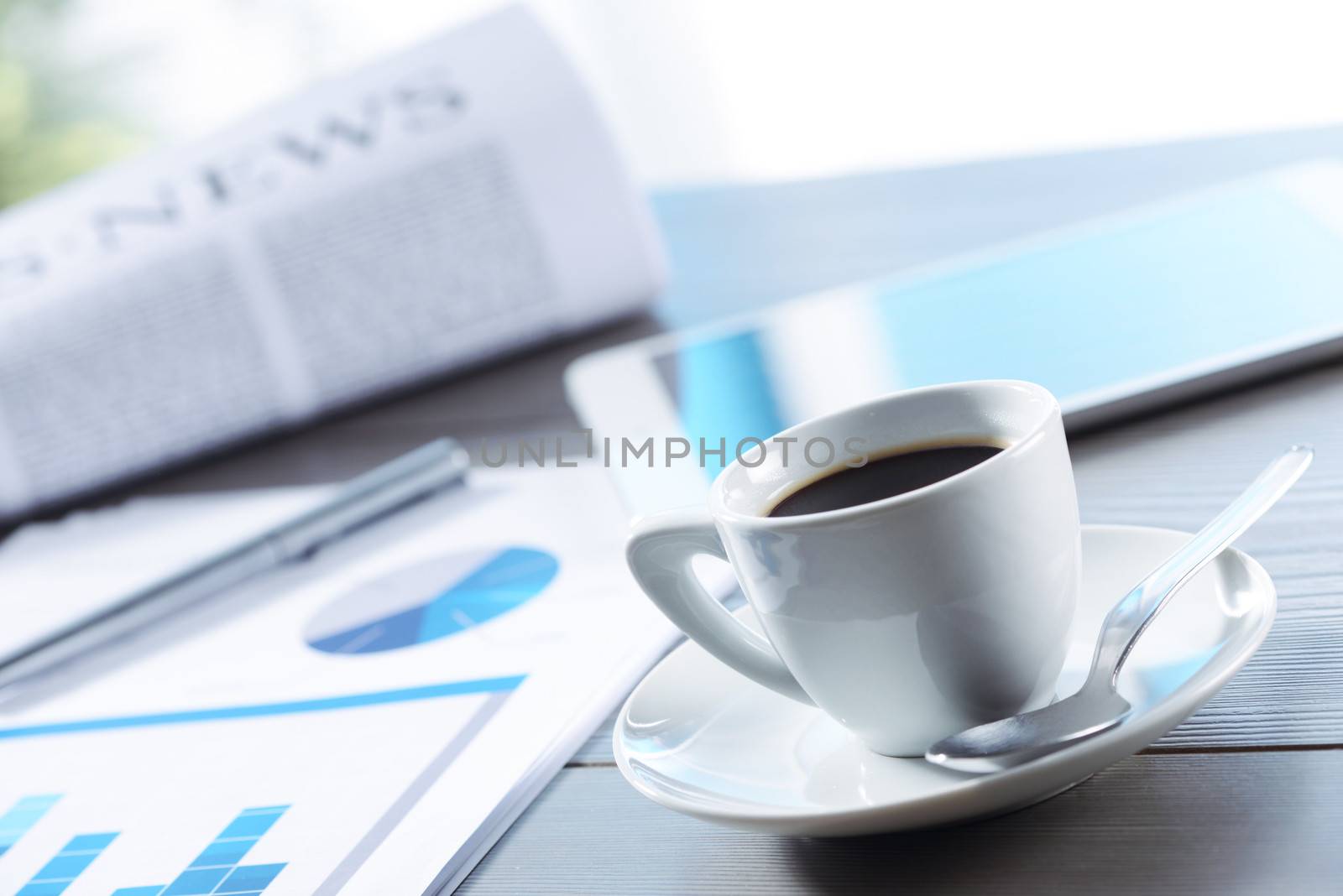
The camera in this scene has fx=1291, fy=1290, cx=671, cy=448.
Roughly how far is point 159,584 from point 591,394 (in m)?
0.23

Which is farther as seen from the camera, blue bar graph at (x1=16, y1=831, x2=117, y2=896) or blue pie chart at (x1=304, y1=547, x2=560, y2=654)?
blue pie chart at (x1=304, y1=547, x2=560, y2=654)

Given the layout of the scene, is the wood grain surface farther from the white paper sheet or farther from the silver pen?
the silver pen

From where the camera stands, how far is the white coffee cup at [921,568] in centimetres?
29

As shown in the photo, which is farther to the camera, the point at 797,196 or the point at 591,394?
the point at 797,196

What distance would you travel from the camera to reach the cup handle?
0.34 meters

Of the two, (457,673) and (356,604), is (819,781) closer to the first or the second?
(457,673)

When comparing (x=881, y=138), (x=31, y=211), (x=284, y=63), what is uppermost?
(x=284, y=63)

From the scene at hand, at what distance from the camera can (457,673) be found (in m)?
0.45

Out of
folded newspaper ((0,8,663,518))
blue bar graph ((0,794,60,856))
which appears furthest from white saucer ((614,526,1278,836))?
folded newspaper ((0,8,663,518))

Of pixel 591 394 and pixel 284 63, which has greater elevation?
pixel 284 63

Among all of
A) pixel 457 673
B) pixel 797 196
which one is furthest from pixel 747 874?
pixel 797 196

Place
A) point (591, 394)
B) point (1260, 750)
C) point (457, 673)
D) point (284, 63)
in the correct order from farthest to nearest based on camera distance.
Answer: point (284, 63), point (591, 394), point (457, 673), point (1260, 750)

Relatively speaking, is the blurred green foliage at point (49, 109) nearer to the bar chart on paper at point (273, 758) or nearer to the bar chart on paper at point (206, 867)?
the bar chart on paper at point (273, 758)

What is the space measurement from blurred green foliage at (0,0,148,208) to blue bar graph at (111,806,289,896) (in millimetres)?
3478
